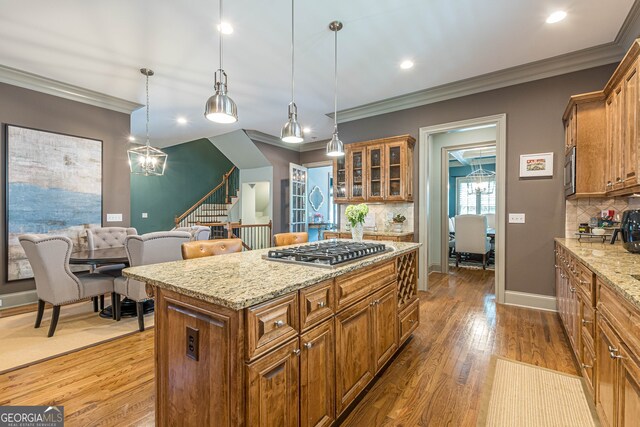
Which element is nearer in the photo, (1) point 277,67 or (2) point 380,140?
(1) point 277,67

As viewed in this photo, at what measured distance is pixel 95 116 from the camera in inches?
166

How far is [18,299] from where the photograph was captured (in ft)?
11.6

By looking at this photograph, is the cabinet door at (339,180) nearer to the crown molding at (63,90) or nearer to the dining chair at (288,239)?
the dining chair at (288,239)

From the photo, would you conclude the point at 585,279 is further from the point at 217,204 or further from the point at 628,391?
the point at 217,204

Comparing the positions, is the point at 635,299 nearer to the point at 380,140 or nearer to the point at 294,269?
the point at 294,269

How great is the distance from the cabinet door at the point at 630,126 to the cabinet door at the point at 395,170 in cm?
228

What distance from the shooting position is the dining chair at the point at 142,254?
2.75 metres

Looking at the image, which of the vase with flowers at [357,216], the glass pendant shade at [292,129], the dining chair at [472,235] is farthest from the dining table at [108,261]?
the dining chair at [472,235]

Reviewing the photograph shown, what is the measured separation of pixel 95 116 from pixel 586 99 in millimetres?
6137

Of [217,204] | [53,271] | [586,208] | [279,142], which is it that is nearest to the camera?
[53,271]

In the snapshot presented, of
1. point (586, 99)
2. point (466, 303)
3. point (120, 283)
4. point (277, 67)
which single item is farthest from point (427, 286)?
point (120, 283)

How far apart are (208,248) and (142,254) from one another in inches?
42.2

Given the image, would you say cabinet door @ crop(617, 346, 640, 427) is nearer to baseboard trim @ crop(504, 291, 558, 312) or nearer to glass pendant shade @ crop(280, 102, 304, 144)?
glass pendant shade @ crop(280, 102, 304, 144)

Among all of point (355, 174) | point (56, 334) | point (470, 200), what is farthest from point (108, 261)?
point (470, 200)
